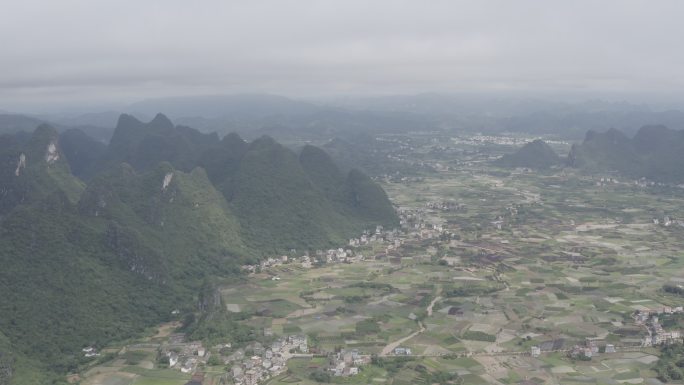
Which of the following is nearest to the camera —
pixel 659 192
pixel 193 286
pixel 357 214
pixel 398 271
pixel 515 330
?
pixel 515 330

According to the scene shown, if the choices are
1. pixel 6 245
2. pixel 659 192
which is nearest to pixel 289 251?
pixel 6 245

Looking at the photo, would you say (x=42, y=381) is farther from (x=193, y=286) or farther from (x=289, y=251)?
(x=289, y=251)

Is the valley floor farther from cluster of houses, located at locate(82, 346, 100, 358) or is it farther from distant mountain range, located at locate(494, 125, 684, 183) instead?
distant mountain range, located at locate(494, 125, 684, 183)

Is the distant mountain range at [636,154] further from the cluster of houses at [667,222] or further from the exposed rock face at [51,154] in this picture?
the exposed rock face at [51,154]

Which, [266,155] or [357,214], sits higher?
[266,155]

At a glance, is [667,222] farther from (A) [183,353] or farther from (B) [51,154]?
(B) [51,154]

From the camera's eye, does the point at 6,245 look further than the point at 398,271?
No

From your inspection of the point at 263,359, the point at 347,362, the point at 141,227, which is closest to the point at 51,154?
the point at 141,227

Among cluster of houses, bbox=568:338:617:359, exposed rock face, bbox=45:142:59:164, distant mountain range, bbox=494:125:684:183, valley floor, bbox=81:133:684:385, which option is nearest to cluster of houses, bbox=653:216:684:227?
valley floor, bbox=81:133:684:385
